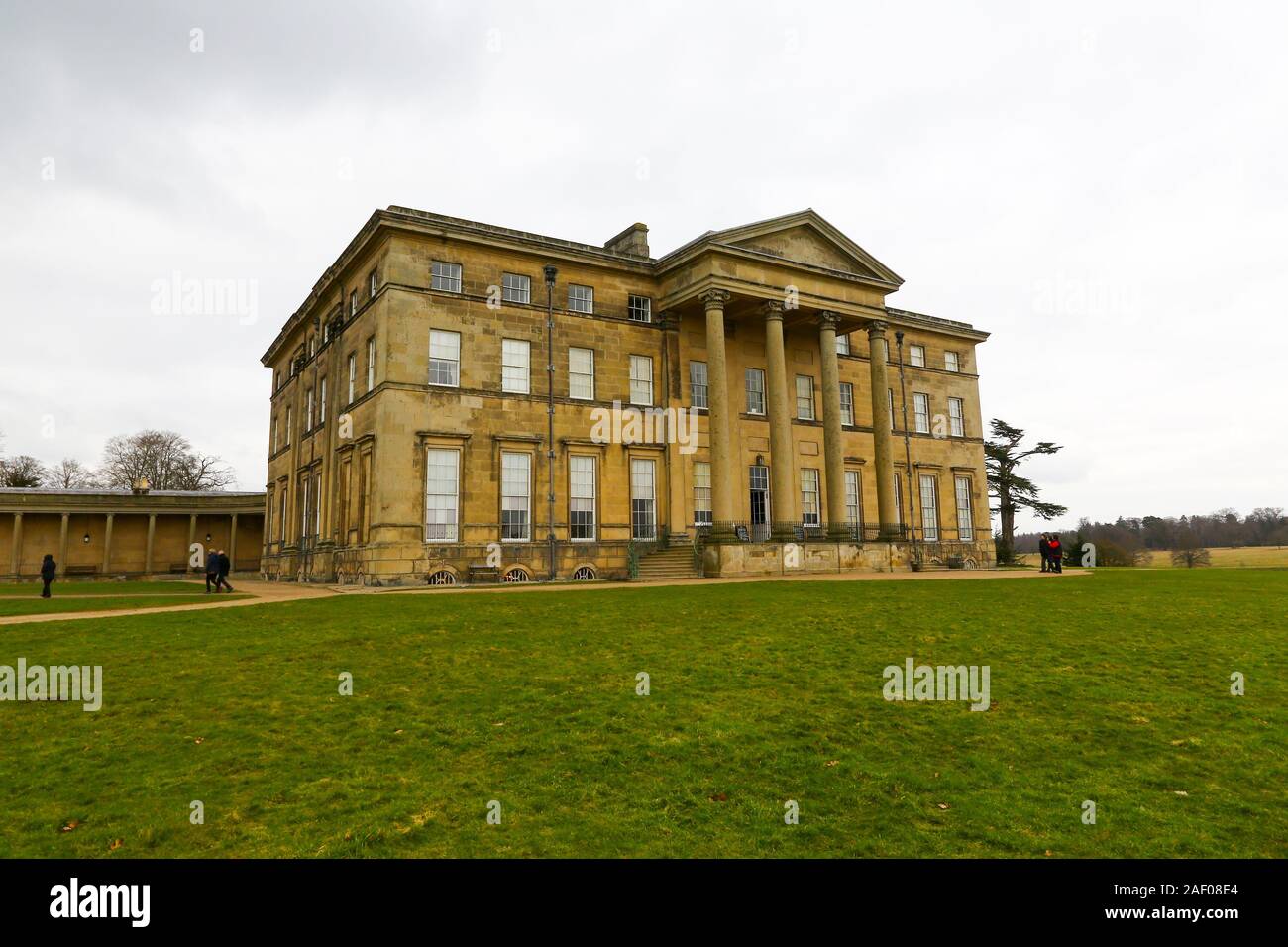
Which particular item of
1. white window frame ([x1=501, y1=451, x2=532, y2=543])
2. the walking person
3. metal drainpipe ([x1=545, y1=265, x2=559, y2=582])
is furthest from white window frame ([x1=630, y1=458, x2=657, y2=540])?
the walking person

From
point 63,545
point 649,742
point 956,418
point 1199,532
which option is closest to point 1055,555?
point 956,418

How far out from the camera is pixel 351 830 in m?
5.70

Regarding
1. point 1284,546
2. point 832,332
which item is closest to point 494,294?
point 832,332

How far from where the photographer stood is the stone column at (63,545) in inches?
1989

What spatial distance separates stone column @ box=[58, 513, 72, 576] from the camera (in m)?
50.5

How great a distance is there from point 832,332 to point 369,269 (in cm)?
1983

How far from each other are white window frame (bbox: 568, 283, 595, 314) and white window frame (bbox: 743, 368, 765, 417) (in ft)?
27.2

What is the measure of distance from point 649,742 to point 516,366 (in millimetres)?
24695

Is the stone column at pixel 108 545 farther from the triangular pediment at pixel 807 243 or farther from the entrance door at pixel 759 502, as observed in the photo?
the triangular pediment at pixel 807 243

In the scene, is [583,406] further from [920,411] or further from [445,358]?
[920,411]

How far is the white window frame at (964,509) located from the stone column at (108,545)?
177ft

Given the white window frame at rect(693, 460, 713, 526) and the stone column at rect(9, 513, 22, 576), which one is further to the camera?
the stone column at rect(9, 513, 22, 576)

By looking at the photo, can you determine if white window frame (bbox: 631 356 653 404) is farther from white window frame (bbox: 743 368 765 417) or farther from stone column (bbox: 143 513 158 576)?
stone column (bbox: 143 513 158 576)
